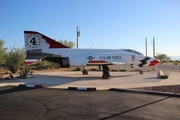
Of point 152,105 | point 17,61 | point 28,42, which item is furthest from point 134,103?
point 17,61

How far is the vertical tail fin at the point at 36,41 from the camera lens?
1562 cm

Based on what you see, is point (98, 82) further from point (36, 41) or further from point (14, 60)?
point (14, 60)

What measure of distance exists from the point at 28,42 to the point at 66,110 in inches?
443

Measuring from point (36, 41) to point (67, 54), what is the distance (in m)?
3.15

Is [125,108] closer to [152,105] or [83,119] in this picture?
[152,105]

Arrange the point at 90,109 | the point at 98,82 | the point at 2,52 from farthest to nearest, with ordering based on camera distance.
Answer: the point at 2,52
the point at 98,82
the point at 90,109

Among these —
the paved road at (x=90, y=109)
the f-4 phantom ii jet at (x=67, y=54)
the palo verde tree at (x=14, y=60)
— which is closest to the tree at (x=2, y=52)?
the palo verde tree at (x=14, y=60)

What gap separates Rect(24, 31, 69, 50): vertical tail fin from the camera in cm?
1562

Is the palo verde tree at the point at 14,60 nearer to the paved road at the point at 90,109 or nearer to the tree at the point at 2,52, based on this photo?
the tree at the point at 2,52

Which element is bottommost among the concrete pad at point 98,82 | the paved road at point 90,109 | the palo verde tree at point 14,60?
the paved road at point 90,109

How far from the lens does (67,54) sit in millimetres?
16484

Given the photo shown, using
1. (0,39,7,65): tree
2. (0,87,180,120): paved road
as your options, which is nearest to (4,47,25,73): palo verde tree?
(0,39,7,65): tree

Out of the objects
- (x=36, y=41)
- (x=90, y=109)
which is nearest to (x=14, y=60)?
(x=36, y=41)

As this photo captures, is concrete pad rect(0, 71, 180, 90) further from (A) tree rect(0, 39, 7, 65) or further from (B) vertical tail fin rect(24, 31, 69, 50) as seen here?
(A) tree rect(0, 39, 7, 65)
